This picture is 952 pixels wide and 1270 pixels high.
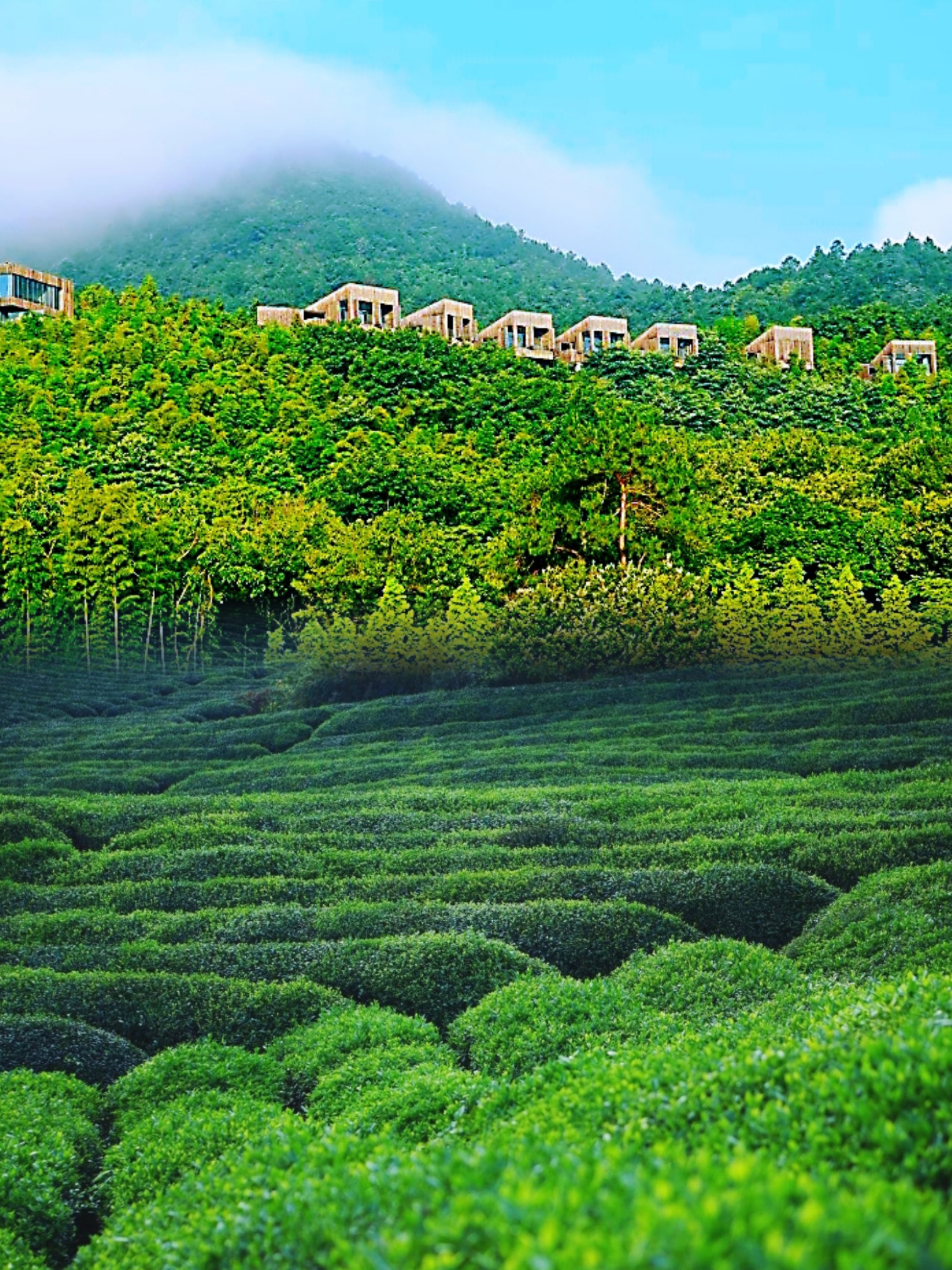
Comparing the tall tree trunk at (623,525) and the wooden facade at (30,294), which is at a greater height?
the wooden facade at (30,294)

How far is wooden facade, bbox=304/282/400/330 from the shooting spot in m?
41.3

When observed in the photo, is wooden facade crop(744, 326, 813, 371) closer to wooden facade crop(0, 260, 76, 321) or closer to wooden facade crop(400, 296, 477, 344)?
wooden facade crop(400, 296, 477, 344)

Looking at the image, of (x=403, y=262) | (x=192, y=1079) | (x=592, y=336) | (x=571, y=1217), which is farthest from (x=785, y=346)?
(x=571, y=1217)

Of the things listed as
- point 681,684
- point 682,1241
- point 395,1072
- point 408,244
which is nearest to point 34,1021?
point 395,1072

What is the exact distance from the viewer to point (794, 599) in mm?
20062

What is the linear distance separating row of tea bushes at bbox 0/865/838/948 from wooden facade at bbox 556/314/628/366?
2890 centimetres

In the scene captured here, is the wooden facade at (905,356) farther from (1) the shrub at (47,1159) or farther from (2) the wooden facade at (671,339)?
(1) the shrub at (47,1159)

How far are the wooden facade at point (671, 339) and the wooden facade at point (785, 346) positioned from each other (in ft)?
5.94

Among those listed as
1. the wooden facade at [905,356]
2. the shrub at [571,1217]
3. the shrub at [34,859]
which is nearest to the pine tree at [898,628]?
the shrub at [34,859]

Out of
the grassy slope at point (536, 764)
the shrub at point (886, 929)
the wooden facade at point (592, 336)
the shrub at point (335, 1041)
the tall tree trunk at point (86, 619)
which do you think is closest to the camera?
the shrub at point (335, 1041)

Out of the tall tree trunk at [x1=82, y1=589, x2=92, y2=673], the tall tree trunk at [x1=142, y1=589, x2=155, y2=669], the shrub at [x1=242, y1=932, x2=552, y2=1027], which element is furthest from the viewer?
the tall tree trunk at [x1=82, y1=589, x2=92, y2=673]

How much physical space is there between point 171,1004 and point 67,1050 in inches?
34.8

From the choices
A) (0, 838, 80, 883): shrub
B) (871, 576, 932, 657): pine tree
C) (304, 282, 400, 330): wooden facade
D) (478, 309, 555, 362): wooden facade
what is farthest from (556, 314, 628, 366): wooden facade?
(0, 838, 80, 883): shrub

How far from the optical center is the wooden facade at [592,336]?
127 ft
